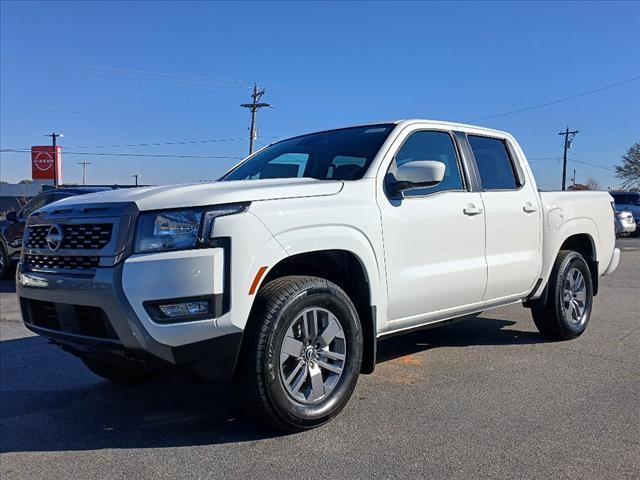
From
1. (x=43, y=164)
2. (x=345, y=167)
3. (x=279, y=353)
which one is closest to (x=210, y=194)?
(x=279, y=353)

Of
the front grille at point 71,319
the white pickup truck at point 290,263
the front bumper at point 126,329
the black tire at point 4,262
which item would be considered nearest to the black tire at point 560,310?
the white pickup truck at point 290,263

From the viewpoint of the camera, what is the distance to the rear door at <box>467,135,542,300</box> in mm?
4883

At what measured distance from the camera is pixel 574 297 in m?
6.00

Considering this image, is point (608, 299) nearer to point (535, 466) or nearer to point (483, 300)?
point (483, 300)

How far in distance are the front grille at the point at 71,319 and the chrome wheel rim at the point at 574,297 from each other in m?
4.44

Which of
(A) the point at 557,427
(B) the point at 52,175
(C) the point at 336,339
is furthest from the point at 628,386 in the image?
(B) the point at 52,175

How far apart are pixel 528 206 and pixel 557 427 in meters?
2.30

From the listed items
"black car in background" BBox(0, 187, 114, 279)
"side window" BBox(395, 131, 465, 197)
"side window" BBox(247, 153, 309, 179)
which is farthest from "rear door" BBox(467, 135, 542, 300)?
"black car in background" BBox(0, 187, 114, 279)

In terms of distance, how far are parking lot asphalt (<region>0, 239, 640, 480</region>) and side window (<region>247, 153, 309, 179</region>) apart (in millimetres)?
1760

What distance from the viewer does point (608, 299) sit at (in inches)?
327

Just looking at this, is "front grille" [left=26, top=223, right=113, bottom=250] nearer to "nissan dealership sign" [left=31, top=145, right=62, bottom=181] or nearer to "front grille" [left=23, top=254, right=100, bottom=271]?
"front grille" [left=23, top=254, right=100, bottom=271]

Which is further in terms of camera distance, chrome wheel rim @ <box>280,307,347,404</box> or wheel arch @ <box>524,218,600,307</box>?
wheel arch @ <box>524,218,600,307</box>

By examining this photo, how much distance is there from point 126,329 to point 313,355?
1.17 metres

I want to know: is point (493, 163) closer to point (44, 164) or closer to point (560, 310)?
point (560, 310)
